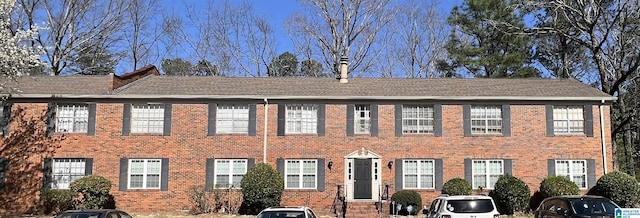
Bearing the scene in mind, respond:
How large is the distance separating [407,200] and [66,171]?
13.3m

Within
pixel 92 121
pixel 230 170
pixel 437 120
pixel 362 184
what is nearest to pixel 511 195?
pixel 437 120

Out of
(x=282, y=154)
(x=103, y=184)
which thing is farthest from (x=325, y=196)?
(x=103, y=184)

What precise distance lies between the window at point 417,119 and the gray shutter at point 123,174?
11144mm

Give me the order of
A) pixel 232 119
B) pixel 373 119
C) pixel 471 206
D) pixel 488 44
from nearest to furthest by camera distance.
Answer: pixel 471 206 → pixel 232 119 → pixel 373 119 → pixel 488 44

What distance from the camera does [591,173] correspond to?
914 inches

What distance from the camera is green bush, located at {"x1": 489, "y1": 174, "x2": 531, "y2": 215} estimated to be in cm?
2156

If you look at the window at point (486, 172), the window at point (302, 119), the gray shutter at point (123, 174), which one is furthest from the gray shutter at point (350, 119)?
the gray shutter at point (123, 174)

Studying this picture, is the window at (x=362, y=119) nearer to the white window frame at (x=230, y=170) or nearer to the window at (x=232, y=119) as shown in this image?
the window at (x=232, y=119)

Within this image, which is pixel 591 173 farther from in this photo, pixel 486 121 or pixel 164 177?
pixel 164 177

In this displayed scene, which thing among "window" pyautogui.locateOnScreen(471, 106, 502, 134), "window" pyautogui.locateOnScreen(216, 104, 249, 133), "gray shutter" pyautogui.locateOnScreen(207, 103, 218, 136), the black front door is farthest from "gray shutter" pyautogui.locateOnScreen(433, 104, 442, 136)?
"gray shutter" pyautogui.locateOnScreen(207, 103, 218, 136)

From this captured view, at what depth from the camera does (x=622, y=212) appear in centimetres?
1129

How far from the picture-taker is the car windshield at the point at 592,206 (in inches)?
572

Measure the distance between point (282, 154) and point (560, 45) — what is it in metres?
26.9

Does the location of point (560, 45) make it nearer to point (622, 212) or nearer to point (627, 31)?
point (627, 31)
